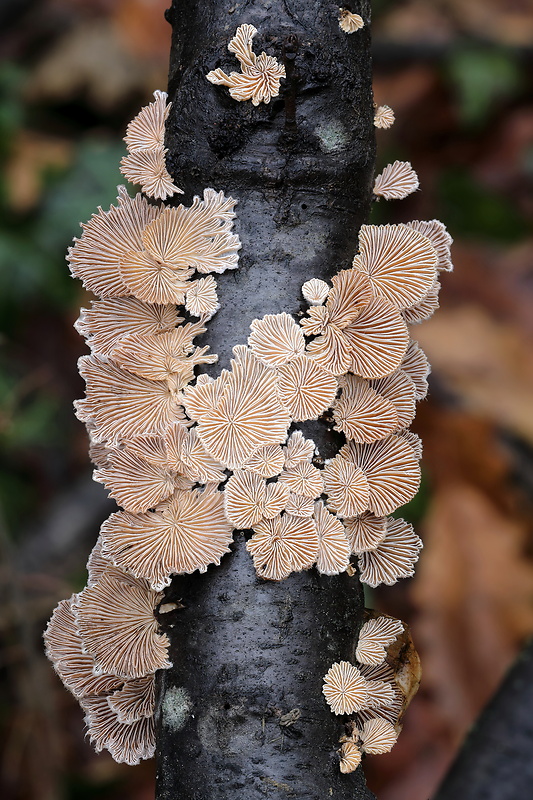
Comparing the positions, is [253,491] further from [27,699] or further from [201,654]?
[27,699]

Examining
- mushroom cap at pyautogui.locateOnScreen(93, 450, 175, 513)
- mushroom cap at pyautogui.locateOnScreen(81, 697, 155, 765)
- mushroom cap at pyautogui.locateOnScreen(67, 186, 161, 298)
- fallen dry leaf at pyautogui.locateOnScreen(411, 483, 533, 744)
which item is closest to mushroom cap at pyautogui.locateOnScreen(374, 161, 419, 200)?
mushroom cap at pyautogui.locateOnScreen(67, 186, 161, 298)

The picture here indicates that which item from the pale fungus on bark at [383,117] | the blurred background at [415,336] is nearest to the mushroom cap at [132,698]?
the pale fungus on bark at [383,117]

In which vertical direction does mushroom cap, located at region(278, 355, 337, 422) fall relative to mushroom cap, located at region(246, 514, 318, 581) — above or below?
above

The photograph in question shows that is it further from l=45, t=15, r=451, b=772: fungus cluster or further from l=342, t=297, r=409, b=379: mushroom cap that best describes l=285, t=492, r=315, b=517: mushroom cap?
l=342, t=297, r=409, b=379: mushroom cap

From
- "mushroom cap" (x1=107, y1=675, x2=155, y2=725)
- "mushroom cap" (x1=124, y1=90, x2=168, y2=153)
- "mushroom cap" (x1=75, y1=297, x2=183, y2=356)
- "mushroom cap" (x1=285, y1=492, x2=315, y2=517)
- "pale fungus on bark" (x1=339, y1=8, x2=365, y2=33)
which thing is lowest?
"mushroom cap" (x1=107, y1=675, x2=155, y2=725)

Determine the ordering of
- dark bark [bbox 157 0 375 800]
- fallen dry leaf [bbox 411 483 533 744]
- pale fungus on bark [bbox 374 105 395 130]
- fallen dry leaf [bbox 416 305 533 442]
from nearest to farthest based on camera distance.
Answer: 1. dark bark [bbox 157 0 375 800]
2. pale fungus on bark [bbox 374 105 395 130]
3. fallen dry leaf [bbox 411 483 533 744]
4. fallen dry leaf [bbox 416 305 533 442]

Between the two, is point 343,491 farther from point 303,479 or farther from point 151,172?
point 151,172

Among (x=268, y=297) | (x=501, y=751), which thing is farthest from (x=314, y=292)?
(x=501, y=751)
